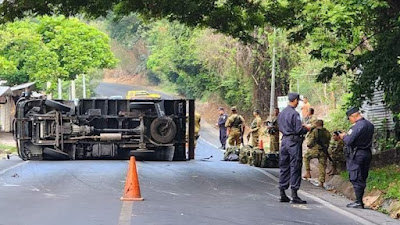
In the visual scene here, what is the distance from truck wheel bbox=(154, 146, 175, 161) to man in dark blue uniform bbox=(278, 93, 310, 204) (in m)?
9.49

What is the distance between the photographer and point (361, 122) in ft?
39.1

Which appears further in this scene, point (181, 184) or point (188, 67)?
point (188, 67)

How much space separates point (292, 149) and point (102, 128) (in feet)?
33.6

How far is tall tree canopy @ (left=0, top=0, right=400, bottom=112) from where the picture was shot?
14625mm

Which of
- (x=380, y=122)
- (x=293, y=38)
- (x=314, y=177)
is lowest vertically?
(x=314, y=177)

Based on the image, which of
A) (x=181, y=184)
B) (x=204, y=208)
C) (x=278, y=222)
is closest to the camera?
(x=278, y=222)

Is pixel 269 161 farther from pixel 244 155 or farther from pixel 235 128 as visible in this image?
pixel 235 128

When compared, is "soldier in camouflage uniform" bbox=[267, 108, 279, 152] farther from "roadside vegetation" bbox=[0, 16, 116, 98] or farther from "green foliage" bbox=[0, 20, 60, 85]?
"green foliage" bbox=[0, 20, 60, 85]

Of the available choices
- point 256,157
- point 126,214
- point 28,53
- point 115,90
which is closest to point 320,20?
point 256,157

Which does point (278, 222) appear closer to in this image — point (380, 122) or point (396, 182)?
point (396, 182)

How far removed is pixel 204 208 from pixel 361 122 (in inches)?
120

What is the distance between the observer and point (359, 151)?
12.0m

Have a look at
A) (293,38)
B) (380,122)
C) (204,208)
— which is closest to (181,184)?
(204,208)

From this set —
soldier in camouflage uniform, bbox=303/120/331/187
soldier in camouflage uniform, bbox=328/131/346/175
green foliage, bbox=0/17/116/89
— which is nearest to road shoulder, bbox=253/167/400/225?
soldier in camouflage uniform, bbox=303/120/331/187
